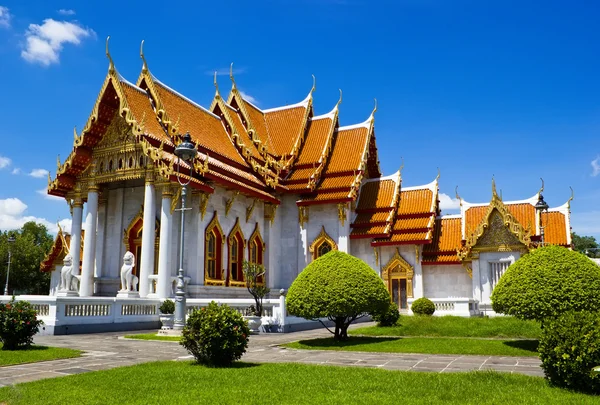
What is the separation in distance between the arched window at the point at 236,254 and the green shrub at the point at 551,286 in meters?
14.6

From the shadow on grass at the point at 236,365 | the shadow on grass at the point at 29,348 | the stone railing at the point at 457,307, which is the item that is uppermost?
the stone railing at the point at 457,307

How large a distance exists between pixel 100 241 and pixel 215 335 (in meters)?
17.0

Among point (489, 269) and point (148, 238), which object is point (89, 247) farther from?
point (489, 269)

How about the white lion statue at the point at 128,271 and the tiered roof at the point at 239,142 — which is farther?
the tiered roof at the point at 239,142

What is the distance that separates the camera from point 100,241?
2469 cm

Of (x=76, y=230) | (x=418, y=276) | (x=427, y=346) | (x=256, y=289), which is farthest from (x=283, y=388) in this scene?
(x=418, y=276)

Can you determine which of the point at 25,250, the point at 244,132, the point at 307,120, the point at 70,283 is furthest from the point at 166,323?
the point at 25,250

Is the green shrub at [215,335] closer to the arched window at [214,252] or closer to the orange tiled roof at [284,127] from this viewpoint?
the arched window at [214,252]

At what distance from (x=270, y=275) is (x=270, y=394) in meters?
21.5

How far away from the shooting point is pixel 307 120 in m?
33.8

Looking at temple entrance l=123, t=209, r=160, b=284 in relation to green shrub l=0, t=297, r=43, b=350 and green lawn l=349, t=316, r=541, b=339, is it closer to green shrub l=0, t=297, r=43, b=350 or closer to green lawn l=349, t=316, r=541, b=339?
green lawn l=349, t=316, r=541, b=339

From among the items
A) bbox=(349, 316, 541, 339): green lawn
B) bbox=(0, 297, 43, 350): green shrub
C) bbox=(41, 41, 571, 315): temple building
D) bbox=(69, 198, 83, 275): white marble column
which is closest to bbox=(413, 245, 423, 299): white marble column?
bbox=(41, 41, 571, 315): temple building

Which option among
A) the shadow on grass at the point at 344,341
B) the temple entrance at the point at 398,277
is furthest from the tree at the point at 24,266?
the shadow on grass at the point at 344,341

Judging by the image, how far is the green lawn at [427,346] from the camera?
484 inches
